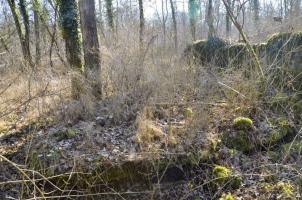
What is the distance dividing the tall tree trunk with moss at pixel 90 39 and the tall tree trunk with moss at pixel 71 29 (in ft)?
2.47

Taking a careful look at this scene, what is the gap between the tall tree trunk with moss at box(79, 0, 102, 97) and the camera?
7.24 metres

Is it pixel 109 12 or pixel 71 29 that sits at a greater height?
pixel 109 12

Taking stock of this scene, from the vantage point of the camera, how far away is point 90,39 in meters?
7.38

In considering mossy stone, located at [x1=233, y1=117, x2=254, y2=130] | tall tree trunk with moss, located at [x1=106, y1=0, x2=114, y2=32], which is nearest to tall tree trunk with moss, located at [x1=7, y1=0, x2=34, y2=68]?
tall tree trunk with moss, located at [x1=106, y1=0, x2=114, y2=32]

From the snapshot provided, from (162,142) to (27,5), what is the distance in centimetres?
1100

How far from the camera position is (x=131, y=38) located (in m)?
7.83

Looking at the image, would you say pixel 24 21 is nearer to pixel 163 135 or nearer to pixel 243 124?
pixel 163 135

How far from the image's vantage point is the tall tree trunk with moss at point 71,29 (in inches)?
318

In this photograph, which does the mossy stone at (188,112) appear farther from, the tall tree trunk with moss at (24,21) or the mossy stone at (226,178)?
the tall tree trunk with moss at (24,21)

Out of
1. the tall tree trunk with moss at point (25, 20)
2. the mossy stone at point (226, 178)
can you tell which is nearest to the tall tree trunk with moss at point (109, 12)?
the tall tree trunk with moss at point (25, 20)

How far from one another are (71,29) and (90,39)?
3.49ft

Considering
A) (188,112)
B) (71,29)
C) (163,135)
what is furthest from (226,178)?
(71,29)

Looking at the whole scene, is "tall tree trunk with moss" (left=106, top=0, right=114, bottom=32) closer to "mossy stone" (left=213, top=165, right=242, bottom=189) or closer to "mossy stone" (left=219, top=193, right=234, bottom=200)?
"mossy stone" (left=213, top=165, right=242, bottom=189)

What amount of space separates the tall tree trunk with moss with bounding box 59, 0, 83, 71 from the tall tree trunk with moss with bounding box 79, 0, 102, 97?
752 mm
